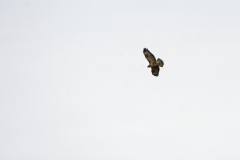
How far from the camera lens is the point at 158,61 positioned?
143 metres

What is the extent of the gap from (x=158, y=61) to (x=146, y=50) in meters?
1.45

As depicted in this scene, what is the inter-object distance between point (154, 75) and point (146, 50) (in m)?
2.27

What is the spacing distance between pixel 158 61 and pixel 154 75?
1307 mm

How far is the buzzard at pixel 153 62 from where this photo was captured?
143 meters

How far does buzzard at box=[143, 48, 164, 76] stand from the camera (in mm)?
142750

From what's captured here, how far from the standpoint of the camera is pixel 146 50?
14300 cm

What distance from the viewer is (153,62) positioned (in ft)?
469
